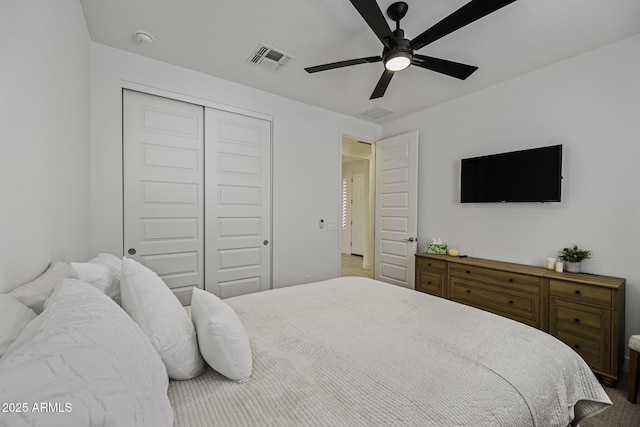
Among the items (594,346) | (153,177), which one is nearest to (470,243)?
(594,346)

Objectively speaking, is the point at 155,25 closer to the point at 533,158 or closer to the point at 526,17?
the point at 526,17

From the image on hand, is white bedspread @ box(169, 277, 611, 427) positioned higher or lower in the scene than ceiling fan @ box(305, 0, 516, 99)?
lower

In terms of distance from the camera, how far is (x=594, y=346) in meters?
2.04

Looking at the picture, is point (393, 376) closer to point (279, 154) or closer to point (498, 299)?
point (498, 299)

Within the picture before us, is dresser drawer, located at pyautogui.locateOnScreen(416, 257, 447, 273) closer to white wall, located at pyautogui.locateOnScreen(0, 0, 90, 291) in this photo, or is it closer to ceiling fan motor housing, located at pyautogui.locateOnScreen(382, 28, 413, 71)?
ceiling fan motor housing, located at pyautogui.locateOnScreen(382, 28, 413, 71)

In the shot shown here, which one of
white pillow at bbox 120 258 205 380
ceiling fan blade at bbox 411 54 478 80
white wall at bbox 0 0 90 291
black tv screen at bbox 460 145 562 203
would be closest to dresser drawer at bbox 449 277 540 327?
black tv screen at bbox 460 145 562 203

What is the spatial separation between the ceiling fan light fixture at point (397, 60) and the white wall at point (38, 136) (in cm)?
184

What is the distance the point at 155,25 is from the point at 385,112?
285 cm

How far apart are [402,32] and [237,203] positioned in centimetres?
228

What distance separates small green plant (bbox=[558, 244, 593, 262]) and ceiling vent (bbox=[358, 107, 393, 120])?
103 inches

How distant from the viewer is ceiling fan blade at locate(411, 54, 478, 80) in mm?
1938

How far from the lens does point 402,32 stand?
69.6 inches

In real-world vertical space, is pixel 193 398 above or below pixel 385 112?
below

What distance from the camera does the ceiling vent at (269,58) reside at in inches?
93.1
